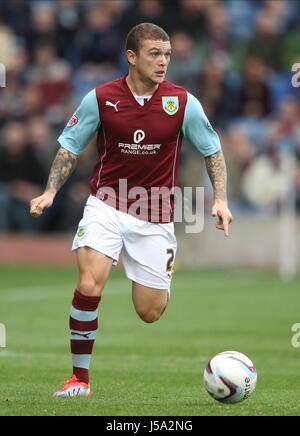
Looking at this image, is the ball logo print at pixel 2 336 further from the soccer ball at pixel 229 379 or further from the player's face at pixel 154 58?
the soccer ball at pixel 229 379

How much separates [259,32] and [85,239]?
45.5 feet

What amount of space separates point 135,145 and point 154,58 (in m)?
0.66

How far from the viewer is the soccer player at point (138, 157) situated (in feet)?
29.7

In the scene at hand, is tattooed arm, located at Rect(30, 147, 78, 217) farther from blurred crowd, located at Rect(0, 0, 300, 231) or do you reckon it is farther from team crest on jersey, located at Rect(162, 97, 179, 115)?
blurred crowd, located at Rect(0, 0, 300, 231)

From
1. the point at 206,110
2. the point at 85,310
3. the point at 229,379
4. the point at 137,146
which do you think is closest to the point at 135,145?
the point at 137,146

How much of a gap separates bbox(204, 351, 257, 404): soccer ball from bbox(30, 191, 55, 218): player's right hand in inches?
62.9

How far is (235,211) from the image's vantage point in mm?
21234

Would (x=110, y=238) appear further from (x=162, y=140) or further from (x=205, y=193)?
(x=205, y=193)

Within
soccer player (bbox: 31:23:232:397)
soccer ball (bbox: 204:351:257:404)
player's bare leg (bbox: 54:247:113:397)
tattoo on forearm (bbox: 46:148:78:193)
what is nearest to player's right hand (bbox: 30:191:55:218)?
soccer player (bbox: 31:23:232:397)

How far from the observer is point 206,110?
21656mm

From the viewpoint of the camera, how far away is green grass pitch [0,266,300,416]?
827cm
